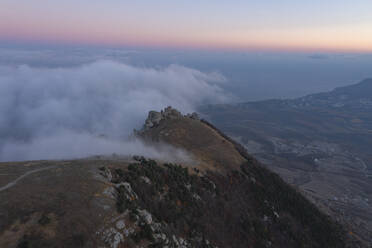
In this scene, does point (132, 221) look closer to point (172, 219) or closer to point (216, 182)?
point (172, 219)

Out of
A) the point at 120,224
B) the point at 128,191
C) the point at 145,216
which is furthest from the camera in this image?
the point at 128,191

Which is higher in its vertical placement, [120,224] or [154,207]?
[120,224]

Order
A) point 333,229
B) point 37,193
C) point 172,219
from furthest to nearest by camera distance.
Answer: point 333,229 → point 172,219 → point 37,193

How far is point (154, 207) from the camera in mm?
35562

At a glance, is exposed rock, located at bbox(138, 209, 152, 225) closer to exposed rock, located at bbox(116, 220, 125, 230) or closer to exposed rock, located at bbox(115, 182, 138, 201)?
exposed rock, located at bbox(116, 220, 125, 230)

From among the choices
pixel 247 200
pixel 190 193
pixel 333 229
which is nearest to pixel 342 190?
pixel 333 229

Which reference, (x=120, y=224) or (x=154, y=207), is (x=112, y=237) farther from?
(x=154, y=207)

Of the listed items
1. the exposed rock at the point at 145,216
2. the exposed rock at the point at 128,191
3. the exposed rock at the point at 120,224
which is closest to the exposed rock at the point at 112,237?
the exposed rock at the point at 120,224

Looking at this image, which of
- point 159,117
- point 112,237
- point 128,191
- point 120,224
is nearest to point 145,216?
point 120,224

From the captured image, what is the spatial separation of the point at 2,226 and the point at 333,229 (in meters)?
82.6

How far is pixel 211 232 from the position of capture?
40.6 metres

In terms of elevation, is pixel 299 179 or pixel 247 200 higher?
pixel 247 200

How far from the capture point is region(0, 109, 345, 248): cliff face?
84.3ft

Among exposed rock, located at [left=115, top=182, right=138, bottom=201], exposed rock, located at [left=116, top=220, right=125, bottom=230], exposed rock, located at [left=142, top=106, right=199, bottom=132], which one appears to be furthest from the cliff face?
exposed rock, located at [left=142, top=106, right=199, bottom=132]
